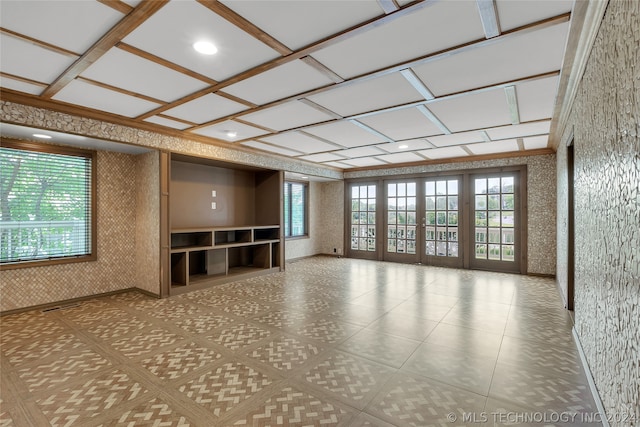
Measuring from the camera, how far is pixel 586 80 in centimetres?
235

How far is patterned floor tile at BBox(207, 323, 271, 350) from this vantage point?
294cm

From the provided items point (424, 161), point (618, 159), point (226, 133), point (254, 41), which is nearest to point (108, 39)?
point (254, 41)

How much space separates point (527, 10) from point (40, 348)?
486 centimetres

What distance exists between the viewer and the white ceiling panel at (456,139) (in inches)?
190

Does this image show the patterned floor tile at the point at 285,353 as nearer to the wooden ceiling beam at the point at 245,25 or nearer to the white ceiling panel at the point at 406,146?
the wooden ceiling beam at the point at 245,25

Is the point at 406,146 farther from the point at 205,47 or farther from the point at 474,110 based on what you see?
the point at 205,47

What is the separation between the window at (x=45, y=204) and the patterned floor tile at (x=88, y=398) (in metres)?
2.77

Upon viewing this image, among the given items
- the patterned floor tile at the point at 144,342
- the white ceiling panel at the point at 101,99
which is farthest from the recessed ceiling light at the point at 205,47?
the patterned floor tile at the point at 144,342

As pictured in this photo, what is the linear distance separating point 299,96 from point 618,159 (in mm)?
2626

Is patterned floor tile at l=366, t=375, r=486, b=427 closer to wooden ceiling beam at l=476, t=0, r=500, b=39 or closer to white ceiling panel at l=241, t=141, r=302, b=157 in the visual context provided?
wooden ceiling beam at l=476, t=0, r=500, b=39

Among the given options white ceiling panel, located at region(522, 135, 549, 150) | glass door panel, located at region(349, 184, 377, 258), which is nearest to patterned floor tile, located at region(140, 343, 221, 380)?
white ceiling panel, located at region(522, 135, 549, 150)

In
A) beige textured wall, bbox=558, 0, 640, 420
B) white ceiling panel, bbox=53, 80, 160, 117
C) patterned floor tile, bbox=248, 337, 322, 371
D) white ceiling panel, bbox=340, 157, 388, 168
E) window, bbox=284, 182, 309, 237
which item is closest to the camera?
beige textured wall, bbox=558, 0, 640, 420

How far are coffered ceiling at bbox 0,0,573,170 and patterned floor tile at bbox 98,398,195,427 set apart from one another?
8.44 feet

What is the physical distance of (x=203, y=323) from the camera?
137 inches
